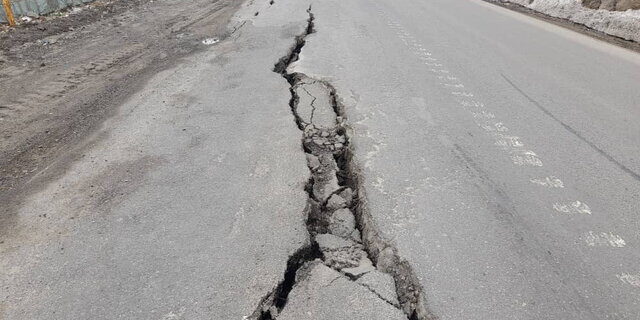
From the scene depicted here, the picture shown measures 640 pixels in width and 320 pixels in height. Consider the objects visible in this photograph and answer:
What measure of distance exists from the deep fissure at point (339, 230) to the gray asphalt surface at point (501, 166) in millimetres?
109

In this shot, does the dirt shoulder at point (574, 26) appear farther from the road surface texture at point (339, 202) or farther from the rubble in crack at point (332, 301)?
the rubble in crack at point (332, 301)

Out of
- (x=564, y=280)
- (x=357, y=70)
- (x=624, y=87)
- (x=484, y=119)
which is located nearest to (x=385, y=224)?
(x=564, y=280)

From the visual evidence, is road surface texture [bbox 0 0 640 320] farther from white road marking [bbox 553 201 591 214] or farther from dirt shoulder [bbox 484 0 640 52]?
dirt shoulder [bbox 484 0 640 52]

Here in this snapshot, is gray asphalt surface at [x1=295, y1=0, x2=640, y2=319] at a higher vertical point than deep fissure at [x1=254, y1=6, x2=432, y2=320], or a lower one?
higher

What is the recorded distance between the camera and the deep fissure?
2447mm

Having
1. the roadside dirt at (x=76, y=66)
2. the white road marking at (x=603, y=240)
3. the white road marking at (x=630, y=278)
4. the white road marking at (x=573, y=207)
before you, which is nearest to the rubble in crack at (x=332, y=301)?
the white road marking at (x=630, y=278)

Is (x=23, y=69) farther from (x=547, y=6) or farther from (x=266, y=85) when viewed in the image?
(x=547, y=6)

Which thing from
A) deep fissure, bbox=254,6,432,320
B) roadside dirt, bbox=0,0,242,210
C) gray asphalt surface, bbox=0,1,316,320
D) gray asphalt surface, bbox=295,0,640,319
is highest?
gray asphalt surface, bbox=295,0,640,319

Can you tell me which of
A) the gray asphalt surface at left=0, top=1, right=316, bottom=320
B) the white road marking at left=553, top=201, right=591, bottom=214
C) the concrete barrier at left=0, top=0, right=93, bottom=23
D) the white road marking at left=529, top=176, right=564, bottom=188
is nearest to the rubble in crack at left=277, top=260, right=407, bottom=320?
the gray asphalt surface at left=0, top=1, right=316, bottom=320

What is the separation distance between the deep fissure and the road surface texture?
0.05 feet

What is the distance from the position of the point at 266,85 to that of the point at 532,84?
3.60 m

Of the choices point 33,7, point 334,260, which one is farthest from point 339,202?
point 33,7

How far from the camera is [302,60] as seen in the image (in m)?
6.27

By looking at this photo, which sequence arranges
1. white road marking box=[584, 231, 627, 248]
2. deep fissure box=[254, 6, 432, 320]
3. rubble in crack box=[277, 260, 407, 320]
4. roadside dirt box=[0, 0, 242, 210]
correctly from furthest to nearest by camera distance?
roadside dirt box=[0, 0, 242, 210], white road marking box=[584, 231, 627, 248], deep fissure box=[254, 6, 432, 320], rubble in crack box=[277, 260, 407, 320]
